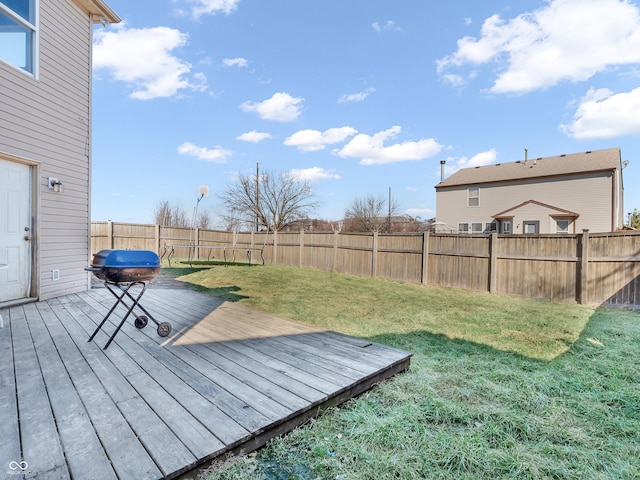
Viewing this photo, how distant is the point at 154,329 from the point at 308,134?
19206 millimetres

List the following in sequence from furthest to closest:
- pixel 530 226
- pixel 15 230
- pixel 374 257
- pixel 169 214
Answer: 1. pixel 169 214
2. pixel 530 226
3. pixel 374 257
4. pixel 15 230

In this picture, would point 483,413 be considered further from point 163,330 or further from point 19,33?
point 19,33

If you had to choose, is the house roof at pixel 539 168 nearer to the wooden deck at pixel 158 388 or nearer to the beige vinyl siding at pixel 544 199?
the beige vinyl siding at pixel 544 199

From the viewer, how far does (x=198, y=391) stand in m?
1.70

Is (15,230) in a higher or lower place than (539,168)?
lower

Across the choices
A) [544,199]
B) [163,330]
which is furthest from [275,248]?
[544,199]

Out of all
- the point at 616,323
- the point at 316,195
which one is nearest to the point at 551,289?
the point at 616,323

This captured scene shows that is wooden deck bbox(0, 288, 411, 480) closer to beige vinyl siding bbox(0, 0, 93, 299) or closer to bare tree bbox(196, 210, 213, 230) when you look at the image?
beige vinyl siding bbox(0, 0, 93, 299)

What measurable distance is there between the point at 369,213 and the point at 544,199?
34.9 feet

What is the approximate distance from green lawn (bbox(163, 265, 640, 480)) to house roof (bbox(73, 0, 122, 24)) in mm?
5804

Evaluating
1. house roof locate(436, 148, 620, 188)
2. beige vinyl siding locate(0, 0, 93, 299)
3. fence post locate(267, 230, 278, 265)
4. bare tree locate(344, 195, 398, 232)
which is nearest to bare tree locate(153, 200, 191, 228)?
bare tree locate(344, 195, 398, 232)

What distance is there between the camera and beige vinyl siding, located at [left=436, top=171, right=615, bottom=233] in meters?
12.5

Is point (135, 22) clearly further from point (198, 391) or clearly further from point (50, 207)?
point (198, 391)

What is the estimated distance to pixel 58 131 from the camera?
436 cm
